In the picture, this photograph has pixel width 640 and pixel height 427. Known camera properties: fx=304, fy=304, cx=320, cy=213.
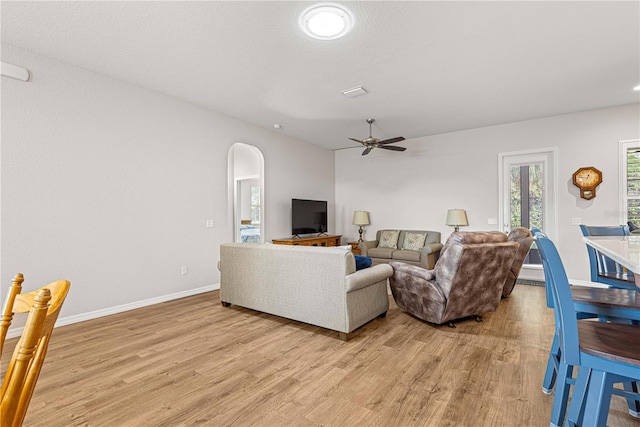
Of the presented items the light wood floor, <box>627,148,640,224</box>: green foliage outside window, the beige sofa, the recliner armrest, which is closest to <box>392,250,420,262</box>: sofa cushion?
the light wood floor

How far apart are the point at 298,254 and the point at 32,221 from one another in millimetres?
2698

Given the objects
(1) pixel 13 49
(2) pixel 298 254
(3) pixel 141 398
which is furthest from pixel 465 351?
(1) pixel 13 49

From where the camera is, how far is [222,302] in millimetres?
3949

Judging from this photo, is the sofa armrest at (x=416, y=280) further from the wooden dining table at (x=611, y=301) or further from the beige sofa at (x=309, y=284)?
the wooden dining table at (x=611, y=301)

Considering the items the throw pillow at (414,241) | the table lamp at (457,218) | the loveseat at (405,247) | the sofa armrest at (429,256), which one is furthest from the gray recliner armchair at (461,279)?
the throw pillow at (414,241)

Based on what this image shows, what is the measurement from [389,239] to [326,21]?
4.63 meters

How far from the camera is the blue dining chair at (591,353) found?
1154 mm

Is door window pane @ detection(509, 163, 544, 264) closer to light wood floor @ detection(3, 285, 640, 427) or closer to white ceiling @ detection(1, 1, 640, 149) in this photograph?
white ceiling @ detection(1, 1, 640, 149)

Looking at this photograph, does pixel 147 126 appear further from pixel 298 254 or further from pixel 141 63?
pixel 298 254

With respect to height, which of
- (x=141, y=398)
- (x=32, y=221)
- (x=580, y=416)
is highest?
(x=32, y=221)

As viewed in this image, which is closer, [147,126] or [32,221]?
[32,221]

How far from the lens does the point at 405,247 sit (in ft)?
20.2

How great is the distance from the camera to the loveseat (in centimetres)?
543

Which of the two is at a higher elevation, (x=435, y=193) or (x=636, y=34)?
(x=636, y=34)
